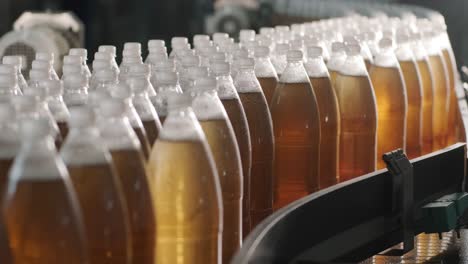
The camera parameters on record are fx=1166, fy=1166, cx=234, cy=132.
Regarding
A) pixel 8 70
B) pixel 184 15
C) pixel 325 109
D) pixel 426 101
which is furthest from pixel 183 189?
pixel 184 15

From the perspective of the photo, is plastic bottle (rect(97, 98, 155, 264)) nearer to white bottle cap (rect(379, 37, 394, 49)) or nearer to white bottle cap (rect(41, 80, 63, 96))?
white bottle cap (rect(41, 80, 63, 96))

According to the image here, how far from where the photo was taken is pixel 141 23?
9.73m

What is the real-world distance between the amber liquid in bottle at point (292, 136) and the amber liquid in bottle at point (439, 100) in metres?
1.03

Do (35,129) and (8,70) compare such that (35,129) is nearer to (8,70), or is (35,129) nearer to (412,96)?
(8,70)

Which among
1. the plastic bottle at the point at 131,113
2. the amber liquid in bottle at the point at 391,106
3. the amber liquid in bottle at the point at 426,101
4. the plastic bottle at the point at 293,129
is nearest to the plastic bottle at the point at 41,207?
the plastic bottle at the point at 131,113

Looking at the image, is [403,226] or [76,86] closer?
[76,86]

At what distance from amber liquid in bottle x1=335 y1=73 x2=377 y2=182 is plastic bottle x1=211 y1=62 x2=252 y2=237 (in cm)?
51

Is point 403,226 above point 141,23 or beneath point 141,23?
above

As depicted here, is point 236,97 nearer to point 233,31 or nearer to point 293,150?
point 293,150

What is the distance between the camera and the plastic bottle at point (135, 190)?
1794 mm

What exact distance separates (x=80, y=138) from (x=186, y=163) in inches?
11.2

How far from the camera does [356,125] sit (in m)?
2.87

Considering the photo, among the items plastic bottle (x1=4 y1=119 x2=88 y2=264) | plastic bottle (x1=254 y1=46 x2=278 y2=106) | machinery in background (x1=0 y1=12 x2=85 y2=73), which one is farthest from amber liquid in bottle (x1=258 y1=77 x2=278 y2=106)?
machinery in background (x1=0 y1=12 x2=85 y2=73)

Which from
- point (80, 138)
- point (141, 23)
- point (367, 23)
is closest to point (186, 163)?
point (80, 138)
